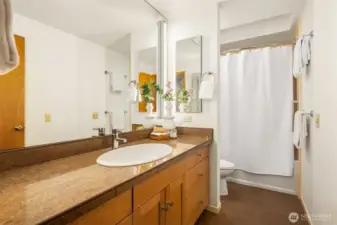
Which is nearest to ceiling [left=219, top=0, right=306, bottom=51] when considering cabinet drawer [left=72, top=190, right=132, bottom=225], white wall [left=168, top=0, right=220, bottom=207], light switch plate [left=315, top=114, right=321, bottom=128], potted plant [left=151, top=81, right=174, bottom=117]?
white wall [left=168, top=0, right=220, bottom=207]

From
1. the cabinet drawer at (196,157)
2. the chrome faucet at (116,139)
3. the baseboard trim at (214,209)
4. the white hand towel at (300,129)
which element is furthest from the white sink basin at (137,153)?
the white hand towel at (300,129)

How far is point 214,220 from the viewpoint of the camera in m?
1.87

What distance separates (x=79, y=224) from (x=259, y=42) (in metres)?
3.17

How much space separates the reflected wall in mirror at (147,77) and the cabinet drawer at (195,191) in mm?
864

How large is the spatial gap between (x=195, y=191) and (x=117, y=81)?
48.6 inches

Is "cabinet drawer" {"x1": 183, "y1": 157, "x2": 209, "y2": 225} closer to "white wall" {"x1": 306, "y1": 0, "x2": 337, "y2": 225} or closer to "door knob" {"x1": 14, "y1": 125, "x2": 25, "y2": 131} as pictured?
"white wall" {"x1": 306, "y1": 0, "x2": 337, "y2": 225}

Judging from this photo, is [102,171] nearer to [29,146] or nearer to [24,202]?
[24,202]

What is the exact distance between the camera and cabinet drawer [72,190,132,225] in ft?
2.15

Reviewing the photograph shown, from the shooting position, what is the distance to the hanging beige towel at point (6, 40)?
2.36 feet

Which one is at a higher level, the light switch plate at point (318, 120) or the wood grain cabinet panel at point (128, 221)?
the light switch plate at point (318, 120)

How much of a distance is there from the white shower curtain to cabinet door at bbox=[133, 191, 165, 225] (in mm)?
1962

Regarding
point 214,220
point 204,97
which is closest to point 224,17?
point 204,97

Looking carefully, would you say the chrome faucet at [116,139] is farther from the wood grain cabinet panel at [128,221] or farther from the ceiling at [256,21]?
the ceiling at [256,21]

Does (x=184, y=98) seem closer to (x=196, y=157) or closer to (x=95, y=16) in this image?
(x=196, y=157)
